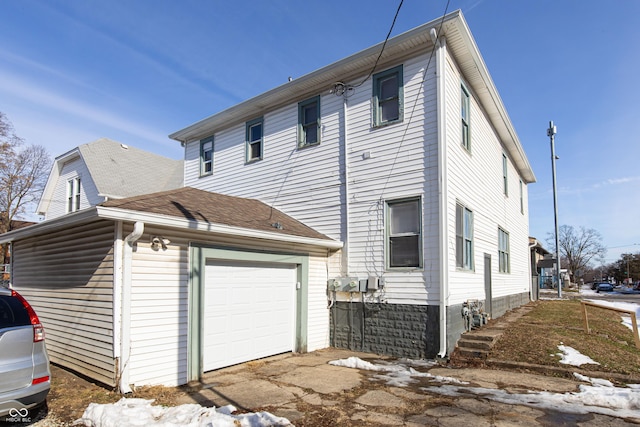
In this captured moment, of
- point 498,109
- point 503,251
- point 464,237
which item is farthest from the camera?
point 503,251

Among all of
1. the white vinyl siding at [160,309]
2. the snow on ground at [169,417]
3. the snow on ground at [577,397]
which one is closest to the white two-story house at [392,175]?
the snow on ground at [577,397]

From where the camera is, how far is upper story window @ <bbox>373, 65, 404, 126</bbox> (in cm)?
931

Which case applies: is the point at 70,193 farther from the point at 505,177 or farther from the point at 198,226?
the point at 505,177

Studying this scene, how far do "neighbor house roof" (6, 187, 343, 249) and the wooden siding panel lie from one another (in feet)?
1.27

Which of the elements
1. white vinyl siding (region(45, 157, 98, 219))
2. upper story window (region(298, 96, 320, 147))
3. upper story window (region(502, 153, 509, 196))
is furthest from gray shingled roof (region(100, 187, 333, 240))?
white vinyl siding (region(45, 157, 98, 219))

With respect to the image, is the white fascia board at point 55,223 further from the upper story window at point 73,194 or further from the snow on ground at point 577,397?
the upper story window at point 73,194

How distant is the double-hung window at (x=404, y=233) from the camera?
8.75 m

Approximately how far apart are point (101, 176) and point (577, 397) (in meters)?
19.7

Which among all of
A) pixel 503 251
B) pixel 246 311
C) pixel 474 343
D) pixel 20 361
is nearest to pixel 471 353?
pixel 474 343

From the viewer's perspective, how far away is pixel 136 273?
6223 mm

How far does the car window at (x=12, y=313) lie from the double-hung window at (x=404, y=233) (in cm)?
675

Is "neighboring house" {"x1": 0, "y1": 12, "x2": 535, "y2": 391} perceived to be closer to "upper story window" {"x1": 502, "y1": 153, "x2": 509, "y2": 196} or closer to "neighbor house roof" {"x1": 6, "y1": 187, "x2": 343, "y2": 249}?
"neighbor house roof" {"x1": 6, "y1": 187, "x2": 343, "y2": 249}

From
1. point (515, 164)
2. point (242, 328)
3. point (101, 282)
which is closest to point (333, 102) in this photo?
point (242, 328)

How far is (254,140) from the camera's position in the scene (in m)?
12.5
